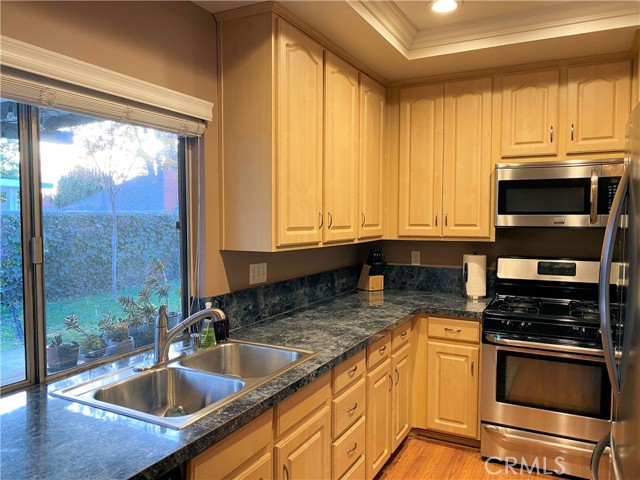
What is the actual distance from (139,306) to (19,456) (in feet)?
2.82

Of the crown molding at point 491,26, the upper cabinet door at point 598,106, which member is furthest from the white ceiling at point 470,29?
the upper cabinet door at point 598,106

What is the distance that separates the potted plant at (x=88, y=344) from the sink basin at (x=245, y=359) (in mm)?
349

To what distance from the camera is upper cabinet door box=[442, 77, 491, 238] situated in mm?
2941

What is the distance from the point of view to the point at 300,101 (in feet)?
7.07

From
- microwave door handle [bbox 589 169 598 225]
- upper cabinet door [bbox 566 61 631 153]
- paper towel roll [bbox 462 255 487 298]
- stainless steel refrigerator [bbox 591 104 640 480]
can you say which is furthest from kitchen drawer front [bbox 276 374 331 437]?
upper cabinet door [bbox 566 61 631 153]

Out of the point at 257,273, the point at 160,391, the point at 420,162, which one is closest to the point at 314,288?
the point at 257,273

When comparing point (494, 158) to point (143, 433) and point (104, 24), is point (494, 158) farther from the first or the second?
point (143, 433)

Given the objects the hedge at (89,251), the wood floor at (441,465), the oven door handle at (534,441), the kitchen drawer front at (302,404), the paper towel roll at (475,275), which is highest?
the hedge at (89,251)

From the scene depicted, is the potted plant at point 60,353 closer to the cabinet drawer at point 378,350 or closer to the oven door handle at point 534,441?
the cabinet drawer at point 378,350

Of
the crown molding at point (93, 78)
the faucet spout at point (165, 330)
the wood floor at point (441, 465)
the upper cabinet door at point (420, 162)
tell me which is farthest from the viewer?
the upper cabinet door at point (420, 162)

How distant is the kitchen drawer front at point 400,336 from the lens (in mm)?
2502

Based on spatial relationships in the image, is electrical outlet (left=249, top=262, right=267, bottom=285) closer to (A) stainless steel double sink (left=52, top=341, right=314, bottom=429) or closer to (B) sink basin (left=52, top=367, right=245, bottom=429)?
(A) stainless steel double sink (left=52, top=341, right=314, bottom=429)

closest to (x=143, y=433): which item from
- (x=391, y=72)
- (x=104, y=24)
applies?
(x=104, y=24)

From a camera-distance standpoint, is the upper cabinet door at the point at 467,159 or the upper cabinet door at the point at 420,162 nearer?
the upper cabinet door at the point at 467,159
